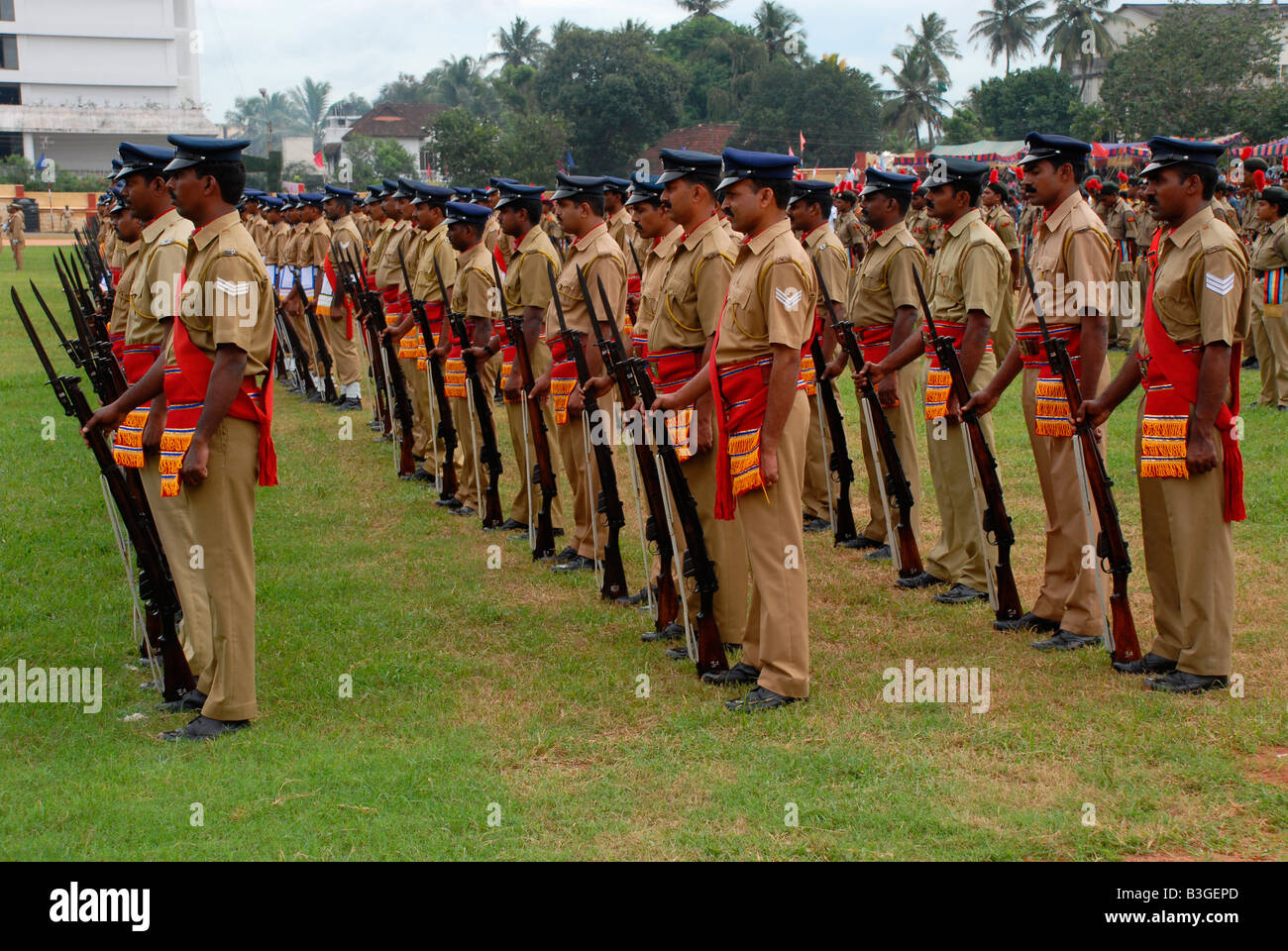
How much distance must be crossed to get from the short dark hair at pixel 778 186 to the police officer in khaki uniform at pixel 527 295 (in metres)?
2.91

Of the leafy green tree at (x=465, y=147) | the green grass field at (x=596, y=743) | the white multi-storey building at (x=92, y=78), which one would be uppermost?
the white multi-storey building at (x=92, y=78)

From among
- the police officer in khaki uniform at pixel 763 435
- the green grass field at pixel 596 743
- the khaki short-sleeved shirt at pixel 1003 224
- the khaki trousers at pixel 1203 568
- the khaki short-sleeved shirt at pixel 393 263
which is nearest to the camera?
the green grass field at pixel 596 743

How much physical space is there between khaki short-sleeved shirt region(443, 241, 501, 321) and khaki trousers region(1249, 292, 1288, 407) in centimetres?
790

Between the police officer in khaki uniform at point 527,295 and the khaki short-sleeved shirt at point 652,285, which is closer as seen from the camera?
the khaki short-sleeved shirt at point 652,285

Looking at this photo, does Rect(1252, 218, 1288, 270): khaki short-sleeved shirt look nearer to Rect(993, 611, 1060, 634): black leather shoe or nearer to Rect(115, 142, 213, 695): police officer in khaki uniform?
Rect(993, 611, 1060, 634): black leather shoe

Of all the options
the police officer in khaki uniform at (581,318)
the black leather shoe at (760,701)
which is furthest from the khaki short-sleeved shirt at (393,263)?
the black leather shoe at (760,701)

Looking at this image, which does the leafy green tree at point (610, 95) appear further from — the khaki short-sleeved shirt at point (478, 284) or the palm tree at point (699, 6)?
the khaki short-sleeved shirt at point (478, 284)

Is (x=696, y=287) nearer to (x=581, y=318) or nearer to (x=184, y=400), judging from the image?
(x=581, y=318)

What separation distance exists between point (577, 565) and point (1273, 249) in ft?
28.8

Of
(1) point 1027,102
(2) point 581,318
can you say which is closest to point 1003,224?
(2) point 581,318

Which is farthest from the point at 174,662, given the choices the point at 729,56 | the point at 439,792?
the point at 729,56

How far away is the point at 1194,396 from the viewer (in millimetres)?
5910

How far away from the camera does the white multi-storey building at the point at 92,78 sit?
77.1 m

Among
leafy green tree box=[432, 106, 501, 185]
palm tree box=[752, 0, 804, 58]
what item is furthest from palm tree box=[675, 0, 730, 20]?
leafy green tree box=[432, 106, 501, 185]
